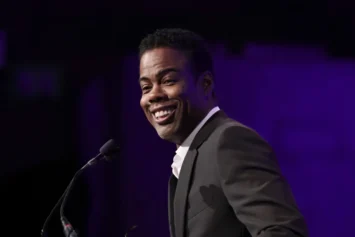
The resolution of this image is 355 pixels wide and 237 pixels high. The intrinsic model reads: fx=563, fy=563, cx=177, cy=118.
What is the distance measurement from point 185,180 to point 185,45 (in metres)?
0.39

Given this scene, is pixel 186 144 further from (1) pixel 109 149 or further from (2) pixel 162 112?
(1) pixel 109 149

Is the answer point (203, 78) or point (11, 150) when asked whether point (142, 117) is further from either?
point (203, 78)

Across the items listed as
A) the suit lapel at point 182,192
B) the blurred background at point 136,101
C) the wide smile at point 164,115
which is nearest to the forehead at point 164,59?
the wide smile at point 164,115

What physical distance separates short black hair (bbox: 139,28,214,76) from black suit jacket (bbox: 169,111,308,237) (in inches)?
7.2

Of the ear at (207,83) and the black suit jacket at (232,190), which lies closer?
the black suit jacket at (232,190)

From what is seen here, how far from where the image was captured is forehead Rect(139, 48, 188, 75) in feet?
5.24

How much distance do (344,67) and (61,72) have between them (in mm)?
1960

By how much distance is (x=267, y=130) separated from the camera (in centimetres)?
386

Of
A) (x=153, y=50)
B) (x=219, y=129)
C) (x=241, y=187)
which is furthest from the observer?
(x=153, y=50)

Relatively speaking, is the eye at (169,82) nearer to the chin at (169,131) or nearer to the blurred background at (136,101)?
the chin at (169,131)

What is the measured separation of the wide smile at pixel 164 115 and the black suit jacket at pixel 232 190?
0.11 meters

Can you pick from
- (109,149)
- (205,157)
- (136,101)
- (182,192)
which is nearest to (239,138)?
(205,157)

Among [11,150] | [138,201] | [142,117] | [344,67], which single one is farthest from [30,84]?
[344,67]

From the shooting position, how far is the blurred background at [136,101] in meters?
3.75
